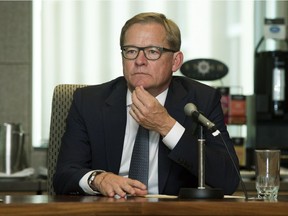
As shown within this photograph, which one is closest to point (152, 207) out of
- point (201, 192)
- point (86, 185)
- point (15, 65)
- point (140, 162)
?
point (201, 192)

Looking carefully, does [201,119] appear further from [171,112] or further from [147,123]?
[171,112]

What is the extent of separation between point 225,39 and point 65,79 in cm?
98

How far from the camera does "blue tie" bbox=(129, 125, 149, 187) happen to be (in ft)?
9.14

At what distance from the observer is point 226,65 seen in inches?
176

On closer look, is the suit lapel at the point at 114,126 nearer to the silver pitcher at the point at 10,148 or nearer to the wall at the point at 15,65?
the silver pitcher at the point at 10,148

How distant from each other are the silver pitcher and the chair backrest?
2.53ft

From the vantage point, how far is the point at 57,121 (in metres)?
3.03

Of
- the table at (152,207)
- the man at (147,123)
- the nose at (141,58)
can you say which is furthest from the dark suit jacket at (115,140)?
the table at (152,207)

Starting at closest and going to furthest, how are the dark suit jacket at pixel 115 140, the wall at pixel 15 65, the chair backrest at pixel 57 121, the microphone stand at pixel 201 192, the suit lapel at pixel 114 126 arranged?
the microphone stand at pixel 201 192 < the dark suit jacket at pixel 115 140 < the suit lapel at pixel 114 126 < the chair backrest at pixel 57 121 < the wall at pixel 15 65

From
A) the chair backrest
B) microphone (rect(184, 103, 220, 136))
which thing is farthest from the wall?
microphone (rect(184, 103, 220, 136))

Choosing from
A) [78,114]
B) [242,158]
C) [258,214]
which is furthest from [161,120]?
[242,158]

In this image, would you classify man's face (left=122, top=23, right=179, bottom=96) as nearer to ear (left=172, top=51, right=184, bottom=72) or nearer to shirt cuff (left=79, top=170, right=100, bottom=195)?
ear (left=172, top=51, right=184, bottom=72)

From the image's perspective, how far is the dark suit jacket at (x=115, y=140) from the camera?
8.96 ft

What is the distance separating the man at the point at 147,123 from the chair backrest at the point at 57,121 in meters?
0.08
